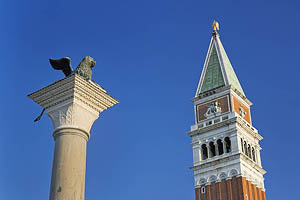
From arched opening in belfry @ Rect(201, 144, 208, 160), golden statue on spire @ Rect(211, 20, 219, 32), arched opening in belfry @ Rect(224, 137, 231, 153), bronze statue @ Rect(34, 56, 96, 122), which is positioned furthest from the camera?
golden statue on spire @ Rect(211, 20, 219, 32)

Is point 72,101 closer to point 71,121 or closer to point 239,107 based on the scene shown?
point 71,121

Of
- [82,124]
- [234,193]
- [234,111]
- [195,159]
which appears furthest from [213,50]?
[82,124]

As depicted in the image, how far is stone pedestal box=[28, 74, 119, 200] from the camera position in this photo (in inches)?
324

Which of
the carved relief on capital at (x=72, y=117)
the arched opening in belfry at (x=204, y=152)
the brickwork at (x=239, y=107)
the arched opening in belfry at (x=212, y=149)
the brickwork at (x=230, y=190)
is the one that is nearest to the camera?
the carved relief on capital at (x=72, y=117)

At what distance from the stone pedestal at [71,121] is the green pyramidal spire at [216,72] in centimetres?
4307

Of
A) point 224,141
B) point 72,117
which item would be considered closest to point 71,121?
point 72,117

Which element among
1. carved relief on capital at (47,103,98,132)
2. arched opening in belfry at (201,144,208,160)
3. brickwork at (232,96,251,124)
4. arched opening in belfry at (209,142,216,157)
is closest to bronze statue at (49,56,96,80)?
carved relief on capital at (47,103,98,132)

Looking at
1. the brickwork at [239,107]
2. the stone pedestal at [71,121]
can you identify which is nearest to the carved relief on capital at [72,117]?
the stone pedestal at [71,121]

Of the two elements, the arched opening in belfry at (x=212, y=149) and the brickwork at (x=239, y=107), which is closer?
the arched opening in belfry at (x=212, y=149)

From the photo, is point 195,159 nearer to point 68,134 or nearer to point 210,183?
point 210,183

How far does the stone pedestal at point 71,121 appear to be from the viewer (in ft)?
27.0

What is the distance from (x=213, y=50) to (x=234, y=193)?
54.6 feet

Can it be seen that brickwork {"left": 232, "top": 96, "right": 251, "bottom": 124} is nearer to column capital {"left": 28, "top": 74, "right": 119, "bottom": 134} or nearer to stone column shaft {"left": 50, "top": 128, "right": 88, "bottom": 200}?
column capital {"left": 28, "top": 74, "right": 119, "bottom": 134}

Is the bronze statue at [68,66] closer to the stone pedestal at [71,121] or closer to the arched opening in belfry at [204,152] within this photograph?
the stone pedestal at [71,121]
